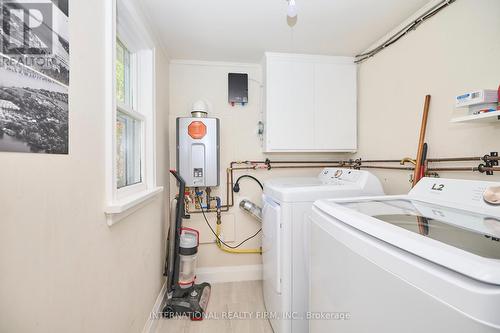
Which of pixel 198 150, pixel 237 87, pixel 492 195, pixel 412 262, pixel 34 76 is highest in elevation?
pixel 237 87

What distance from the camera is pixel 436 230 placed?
2.29 feet

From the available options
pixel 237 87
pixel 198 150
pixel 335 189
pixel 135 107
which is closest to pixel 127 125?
pixel 135 107

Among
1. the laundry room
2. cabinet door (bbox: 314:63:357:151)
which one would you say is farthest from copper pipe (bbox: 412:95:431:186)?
cabinet door (bbox: 314:63:357:151)

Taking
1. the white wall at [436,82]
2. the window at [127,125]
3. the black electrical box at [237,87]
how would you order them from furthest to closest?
the black electrical box at [237,87], the window at [127,125], the white wall at [436,82]

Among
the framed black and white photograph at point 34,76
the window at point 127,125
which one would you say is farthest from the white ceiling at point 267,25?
the framed black and white photograph at point 34,76

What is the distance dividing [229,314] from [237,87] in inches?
87.1

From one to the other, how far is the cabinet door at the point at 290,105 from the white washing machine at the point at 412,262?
112cm

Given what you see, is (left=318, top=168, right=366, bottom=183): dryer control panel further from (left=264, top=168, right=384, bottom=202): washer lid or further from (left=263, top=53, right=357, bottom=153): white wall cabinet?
(left=263, top=53, right=357, bottom=153): white wall cabinet

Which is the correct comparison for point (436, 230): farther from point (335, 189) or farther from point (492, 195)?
point (335, 189)

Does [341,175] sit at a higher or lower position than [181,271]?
higher

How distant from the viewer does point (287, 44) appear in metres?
1.97

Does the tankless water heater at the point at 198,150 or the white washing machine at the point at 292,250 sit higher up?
the tankless water heater at the point at 198,150

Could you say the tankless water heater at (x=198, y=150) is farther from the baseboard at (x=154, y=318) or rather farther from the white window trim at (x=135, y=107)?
the baseboard at (x=154, y=318)

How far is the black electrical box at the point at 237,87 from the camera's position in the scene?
230 cm
